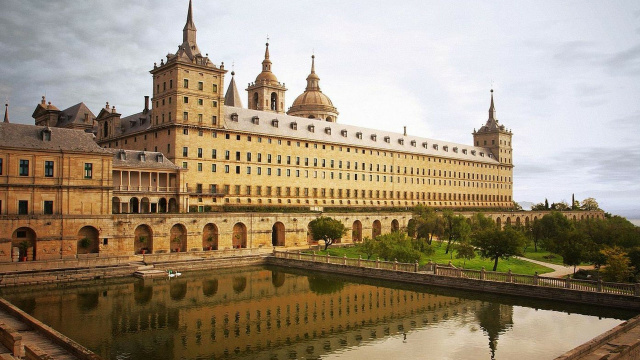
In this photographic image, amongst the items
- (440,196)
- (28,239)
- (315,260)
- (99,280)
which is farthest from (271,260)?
(440,196)

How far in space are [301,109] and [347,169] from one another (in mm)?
29840

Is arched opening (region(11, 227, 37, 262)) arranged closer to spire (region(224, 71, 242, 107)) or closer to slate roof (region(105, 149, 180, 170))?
slate roof (region(105, 149, 180, 170))

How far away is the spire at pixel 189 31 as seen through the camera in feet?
215

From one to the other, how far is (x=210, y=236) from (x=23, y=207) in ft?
58.9

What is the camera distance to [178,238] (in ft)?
174

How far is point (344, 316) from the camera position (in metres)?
31.2

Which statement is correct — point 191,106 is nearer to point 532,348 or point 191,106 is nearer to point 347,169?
point 347,169

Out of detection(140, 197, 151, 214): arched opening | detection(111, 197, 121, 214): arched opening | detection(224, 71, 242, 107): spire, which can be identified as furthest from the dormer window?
detection(224, 71, 242, 107): spire

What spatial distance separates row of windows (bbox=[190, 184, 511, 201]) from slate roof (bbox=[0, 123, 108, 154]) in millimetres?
17289

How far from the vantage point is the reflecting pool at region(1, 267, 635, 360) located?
24125 millimetres

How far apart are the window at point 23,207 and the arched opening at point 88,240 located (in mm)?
4639

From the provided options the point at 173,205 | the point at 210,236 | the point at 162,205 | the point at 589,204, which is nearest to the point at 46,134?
the point at 162,205

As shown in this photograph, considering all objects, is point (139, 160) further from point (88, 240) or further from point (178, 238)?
point (88, 240)

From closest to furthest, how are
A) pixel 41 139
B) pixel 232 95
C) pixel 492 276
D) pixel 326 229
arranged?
pixel 492 276 < pixel 41 139 < pixel 326 229 < pixel 232 95
